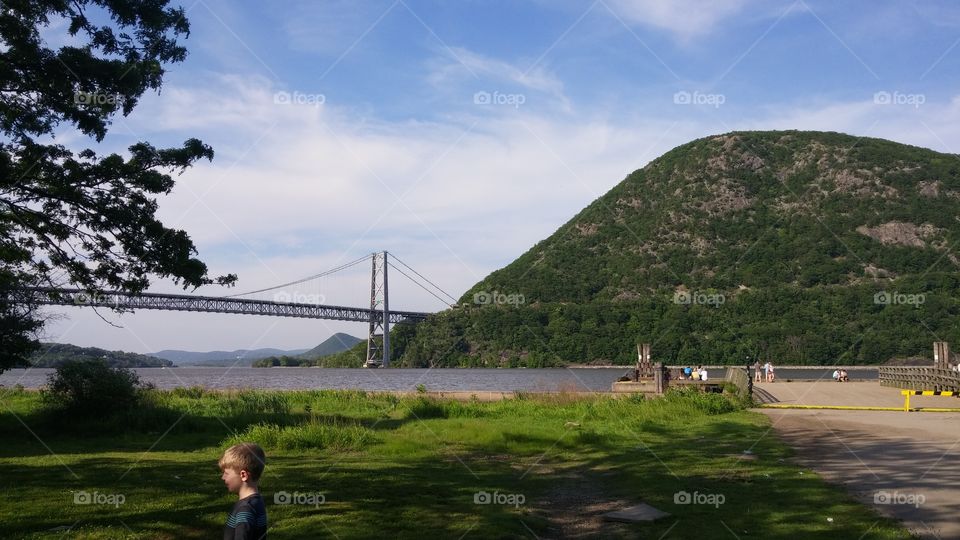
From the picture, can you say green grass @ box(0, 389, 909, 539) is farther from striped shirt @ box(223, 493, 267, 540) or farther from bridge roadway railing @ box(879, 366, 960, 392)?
bridge roadway railing @ box(879, 366, 960, 392)

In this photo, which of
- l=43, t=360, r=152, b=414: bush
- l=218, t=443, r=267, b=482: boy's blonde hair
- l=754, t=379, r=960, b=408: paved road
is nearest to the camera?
l=218, t=443, r=267, b=482: boy's blonde hair

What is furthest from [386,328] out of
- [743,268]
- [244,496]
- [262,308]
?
[244,496]

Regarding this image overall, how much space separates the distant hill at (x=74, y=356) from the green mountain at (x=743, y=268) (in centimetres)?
3704

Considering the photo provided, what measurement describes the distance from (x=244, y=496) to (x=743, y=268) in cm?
11033

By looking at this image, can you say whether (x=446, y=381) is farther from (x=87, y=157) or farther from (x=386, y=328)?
(x=87, y=157)

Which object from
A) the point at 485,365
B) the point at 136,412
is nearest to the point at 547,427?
the point at 136,412

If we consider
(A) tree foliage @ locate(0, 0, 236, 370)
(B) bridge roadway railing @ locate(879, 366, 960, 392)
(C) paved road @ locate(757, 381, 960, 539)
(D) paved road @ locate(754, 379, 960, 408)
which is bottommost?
(D) paved road @ locate(754, 379, 960, 408)

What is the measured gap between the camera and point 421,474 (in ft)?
39.5

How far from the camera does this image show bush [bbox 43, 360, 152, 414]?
18828 millimetres

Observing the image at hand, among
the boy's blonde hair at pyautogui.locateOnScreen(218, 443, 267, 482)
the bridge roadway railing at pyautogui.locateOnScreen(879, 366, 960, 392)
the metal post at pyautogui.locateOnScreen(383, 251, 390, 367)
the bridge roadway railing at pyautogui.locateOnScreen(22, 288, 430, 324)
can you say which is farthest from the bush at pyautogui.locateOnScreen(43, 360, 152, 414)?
the metal post at pyautogui.locateOnScreen(383, 251, 390, 367)

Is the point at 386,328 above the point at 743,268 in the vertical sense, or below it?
below

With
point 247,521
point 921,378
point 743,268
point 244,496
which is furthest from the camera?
point 743,268

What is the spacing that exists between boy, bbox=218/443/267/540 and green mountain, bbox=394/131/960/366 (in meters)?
74.6

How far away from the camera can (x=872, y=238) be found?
10869 centimetres
